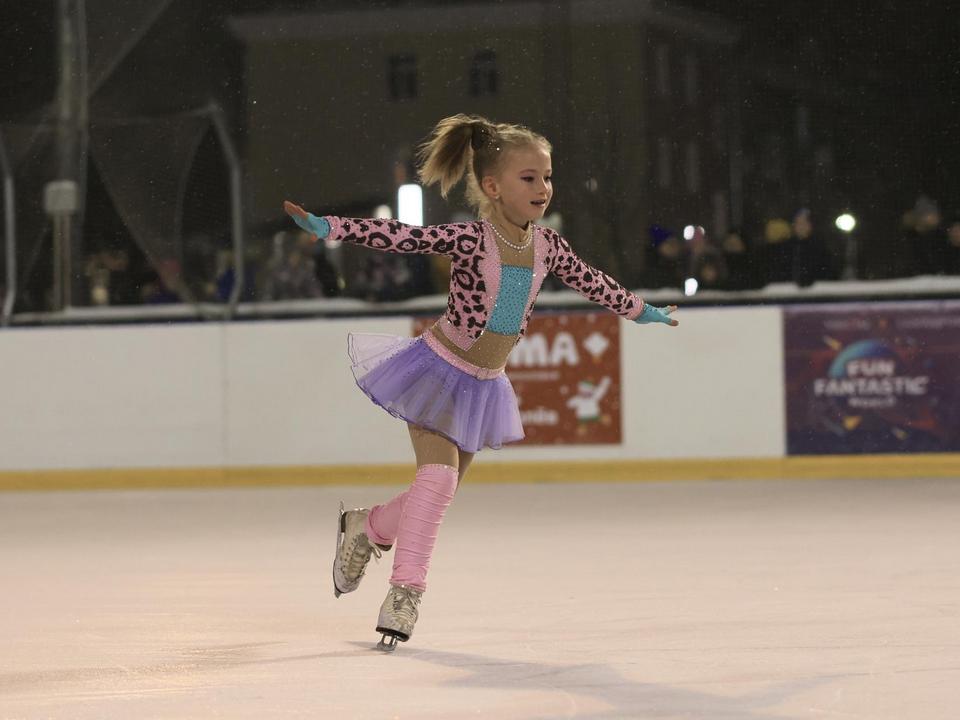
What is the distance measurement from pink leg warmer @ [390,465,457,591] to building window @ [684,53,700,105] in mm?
5904

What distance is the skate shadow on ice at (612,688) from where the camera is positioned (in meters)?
3.12

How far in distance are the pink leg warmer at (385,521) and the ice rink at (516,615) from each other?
9.4 inches

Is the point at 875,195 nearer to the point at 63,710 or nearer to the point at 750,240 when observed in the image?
the point at 750,240

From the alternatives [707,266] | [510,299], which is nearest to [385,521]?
[510,299]

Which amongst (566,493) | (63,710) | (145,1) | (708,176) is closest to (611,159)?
(708,176)

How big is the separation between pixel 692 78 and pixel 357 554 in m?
5.90

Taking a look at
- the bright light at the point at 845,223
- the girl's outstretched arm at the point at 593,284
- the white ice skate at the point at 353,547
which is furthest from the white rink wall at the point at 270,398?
the white ice skate at the point at 353,547

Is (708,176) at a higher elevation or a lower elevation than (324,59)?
lower

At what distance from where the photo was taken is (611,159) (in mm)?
9609

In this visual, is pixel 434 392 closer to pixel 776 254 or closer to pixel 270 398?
pixel 270 398

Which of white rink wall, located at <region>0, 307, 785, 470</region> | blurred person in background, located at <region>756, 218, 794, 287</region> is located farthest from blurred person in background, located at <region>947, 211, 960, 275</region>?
white rink wall, located at <region>0, 307, 785, 470</region>

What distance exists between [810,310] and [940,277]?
0.77 m

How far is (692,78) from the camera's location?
9625 millimetres

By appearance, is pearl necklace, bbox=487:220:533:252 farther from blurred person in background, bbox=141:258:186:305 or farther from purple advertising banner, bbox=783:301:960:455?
blurred person in background, bbox=141:258:186:305
